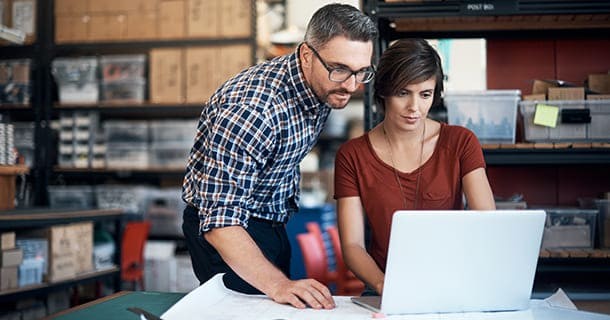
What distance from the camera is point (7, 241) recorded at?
3162 millimetres

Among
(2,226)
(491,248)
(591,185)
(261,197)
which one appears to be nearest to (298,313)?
(491,248)

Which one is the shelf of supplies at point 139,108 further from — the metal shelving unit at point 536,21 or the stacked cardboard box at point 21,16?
the metal shelving unit at point 536,21

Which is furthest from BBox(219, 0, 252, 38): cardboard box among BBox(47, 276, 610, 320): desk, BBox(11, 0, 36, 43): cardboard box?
BBox(47, 276, 610, 320): desk

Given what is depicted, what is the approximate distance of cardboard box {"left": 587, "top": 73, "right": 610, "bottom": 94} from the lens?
7.51 feet

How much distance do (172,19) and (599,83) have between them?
11.7 ft

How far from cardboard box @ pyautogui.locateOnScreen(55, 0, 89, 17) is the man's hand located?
4.32m

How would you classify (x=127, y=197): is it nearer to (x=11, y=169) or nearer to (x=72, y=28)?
(x=72, y=28)

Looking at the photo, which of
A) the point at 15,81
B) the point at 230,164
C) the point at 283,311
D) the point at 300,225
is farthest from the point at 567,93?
the point at 15,81

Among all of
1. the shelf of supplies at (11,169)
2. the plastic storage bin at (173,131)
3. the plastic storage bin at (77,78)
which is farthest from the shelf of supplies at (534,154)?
the plastic storage bin at (77,78)

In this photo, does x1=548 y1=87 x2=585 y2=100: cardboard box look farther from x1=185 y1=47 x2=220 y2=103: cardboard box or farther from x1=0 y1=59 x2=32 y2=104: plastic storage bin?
x1=0 y1=59 x2=32 y2=104: plastic storage bin

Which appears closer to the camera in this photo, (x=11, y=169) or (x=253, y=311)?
(x=253, y=311)

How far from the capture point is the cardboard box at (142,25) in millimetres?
5098

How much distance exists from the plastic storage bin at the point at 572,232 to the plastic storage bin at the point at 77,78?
12.9 feet

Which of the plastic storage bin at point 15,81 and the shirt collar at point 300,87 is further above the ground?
the plastic storage bin at point 15,81
